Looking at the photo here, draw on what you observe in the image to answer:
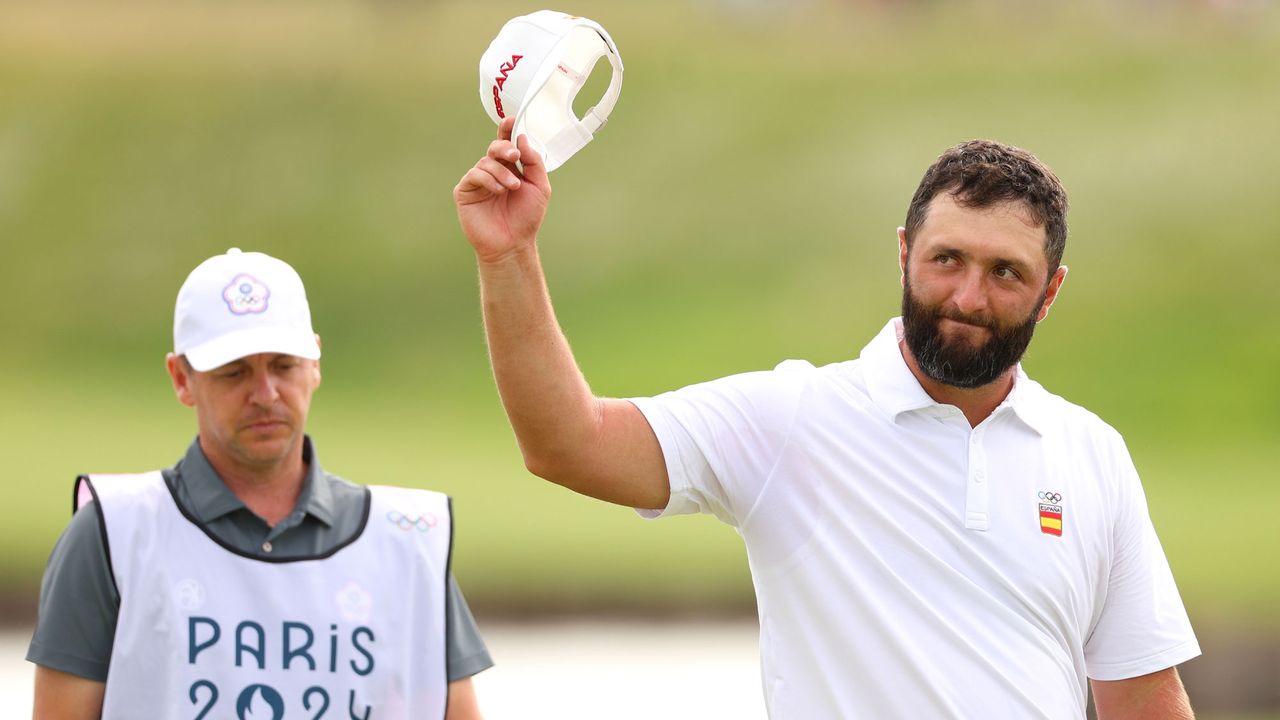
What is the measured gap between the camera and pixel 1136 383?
8398 mm

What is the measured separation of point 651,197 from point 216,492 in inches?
269

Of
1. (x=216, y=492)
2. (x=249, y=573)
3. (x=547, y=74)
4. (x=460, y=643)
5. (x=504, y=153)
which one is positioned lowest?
(x=460, y=643)

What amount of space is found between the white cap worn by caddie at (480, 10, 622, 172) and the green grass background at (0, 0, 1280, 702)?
613 centimetres

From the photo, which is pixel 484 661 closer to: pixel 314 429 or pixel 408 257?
pixel 314 429

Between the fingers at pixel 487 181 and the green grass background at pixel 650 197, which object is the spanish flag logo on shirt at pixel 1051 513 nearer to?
the fingers at pixel 487 181

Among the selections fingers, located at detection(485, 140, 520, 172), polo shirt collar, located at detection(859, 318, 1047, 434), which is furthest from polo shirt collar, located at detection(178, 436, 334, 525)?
polo shirt collar, located at detection(859, 318, 1047, 434)

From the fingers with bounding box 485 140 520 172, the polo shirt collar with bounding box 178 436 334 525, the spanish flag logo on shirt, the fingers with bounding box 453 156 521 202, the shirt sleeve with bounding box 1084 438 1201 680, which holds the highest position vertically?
the fingers with bounding box 485 140 520 172

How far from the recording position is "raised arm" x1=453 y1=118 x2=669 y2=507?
162 centimetres

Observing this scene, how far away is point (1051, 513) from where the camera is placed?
5.88ft

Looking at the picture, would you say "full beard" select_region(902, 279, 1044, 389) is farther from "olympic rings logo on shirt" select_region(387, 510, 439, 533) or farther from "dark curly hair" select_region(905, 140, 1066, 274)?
"olympic rings logo on shirt" select_region(387, 510, 439, 533)

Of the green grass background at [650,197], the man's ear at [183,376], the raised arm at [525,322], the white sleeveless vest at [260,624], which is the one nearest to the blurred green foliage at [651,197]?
the green grass background at [650,197]

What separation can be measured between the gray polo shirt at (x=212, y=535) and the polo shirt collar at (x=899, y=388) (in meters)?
0.60

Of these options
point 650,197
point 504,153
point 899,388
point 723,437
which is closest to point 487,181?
point 504,153

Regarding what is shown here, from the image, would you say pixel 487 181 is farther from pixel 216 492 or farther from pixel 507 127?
pixel 216 492
